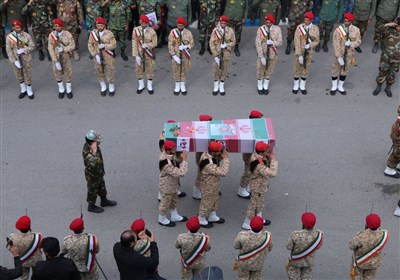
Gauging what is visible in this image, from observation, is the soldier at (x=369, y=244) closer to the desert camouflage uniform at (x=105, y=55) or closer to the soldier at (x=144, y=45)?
the soldier at (x=144, y=45)

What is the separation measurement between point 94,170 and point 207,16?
546cm

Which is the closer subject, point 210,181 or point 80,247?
point 80,247

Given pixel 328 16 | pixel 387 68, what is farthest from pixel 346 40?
pixel 328 16

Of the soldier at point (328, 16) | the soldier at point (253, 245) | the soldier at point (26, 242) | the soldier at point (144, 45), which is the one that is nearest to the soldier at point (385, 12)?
the soldier at point (328, 16)

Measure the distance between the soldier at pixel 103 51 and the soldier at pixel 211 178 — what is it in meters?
3.94

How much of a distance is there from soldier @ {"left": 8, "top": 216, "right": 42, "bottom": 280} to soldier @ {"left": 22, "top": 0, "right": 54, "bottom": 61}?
6452 mm

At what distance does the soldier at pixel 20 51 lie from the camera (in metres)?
10.5

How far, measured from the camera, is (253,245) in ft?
21.6

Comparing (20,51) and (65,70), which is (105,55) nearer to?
(65,70)

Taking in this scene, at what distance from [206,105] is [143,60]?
1.44 meters

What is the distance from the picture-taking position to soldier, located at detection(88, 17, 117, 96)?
10.6 m

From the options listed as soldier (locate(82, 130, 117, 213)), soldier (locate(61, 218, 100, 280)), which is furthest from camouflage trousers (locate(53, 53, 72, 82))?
soldier (locate(61, 218, 100, 280))

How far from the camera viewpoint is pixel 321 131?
33.3 ft

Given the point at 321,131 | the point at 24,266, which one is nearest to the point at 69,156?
the point at 24,266
